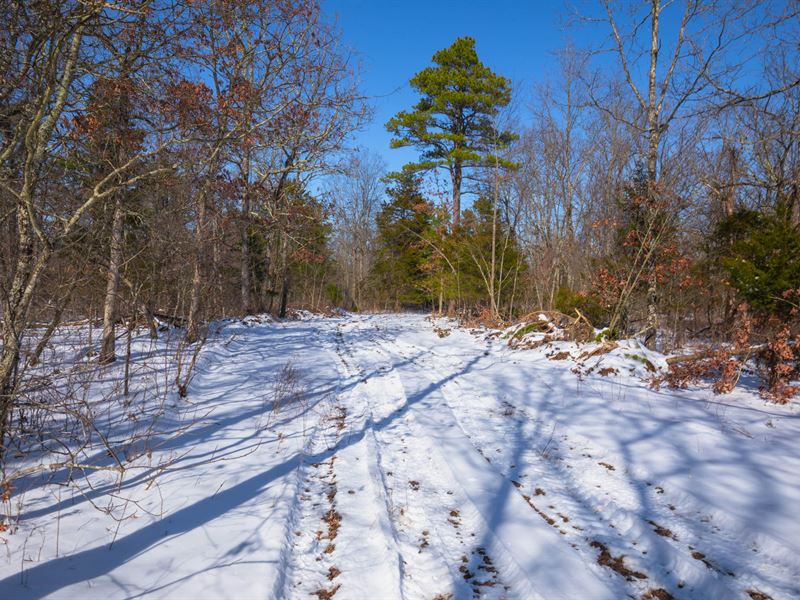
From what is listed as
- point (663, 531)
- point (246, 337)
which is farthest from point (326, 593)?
point (246, 337)

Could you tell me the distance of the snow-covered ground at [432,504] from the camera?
2727 millimetres

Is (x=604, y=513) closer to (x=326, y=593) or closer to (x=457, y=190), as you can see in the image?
(x=326, y=593)

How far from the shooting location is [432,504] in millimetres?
3688

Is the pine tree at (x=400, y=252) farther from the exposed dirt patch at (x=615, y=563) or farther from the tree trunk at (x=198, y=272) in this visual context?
the exposed dirt patch at (x=615, y=563)

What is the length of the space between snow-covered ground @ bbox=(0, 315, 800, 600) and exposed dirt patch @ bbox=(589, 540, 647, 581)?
0.5 inches

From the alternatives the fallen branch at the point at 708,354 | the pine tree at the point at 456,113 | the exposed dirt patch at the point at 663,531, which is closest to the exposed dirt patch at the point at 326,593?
the exposed dirt patch at the point at 663,531

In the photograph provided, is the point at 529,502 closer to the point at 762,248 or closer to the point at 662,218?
the point at 762,248

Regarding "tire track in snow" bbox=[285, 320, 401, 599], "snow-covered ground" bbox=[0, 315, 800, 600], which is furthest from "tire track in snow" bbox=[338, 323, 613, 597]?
"tire track in snow" bbox=[285, 320, 401, 599]

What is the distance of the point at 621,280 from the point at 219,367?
30.6ft

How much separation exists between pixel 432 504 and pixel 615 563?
4.57ft

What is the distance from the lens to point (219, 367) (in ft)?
28.5

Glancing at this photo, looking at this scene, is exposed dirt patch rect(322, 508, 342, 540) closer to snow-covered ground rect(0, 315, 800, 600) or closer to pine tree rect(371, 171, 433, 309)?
snow-covered ground rect(0, 315, 800, 600)

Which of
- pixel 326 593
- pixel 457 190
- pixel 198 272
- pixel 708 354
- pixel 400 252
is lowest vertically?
pixel 326 593

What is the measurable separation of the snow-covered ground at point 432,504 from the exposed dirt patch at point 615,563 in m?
0.01
